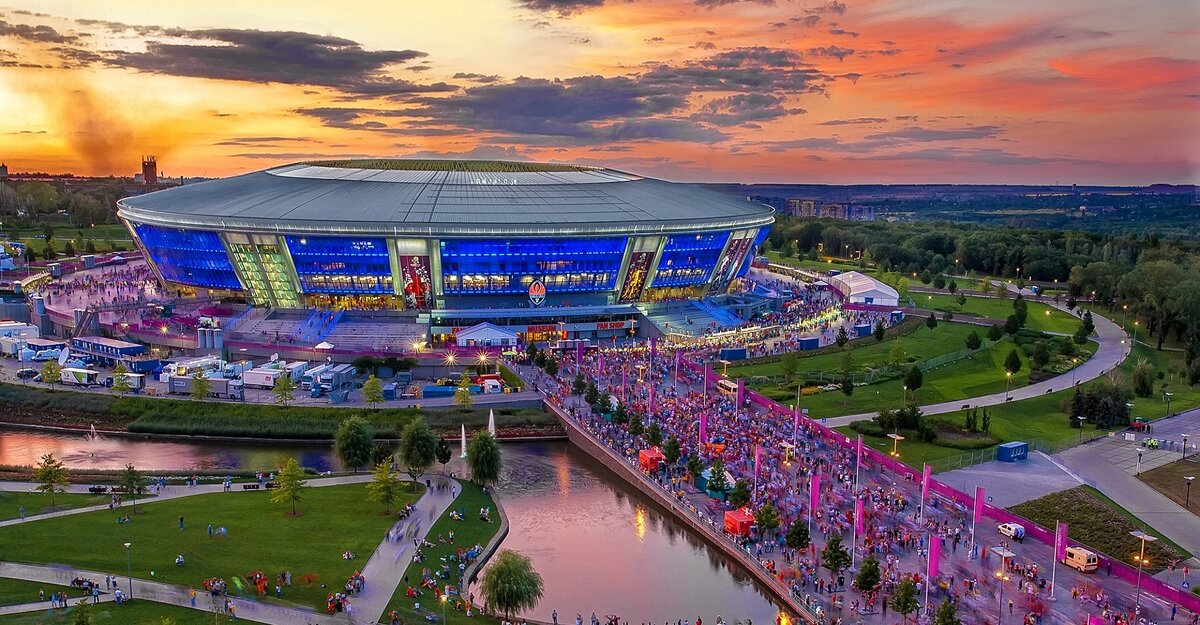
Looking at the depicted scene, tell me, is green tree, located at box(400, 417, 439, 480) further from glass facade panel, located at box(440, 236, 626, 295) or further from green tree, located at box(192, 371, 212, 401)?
glass facade panel, located at box(440, 236, 626, 295)

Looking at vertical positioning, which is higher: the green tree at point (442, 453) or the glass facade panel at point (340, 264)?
the glass facade panel at point (340, 264)

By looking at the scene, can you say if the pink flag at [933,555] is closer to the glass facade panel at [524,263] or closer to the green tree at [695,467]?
the green tree at [695,467]

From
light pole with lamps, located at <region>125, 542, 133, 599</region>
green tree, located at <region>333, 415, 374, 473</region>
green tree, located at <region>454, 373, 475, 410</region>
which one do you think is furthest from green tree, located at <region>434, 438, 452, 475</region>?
light pole with lamps, located at <region>125, 542, 133, 599</region>

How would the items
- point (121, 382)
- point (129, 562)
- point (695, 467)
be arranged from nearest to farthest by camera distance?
point (129, 562), point (695, 467), point (121, 382)

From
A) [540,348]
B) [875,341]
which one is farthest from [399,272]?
[875,341]

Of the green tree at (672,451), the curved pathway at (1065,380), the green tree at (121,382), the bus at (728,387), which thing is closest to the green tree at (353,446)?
the green tree at (672,451)

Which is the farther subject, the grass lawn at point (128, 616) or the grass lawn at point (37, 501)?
the grass lawn at point (37, 501)

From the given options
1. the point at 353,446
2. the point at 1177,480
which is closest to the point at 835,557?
the point at 1177,480

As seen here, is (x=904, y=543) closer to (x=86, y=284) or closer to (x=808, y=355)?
(x=808, y=355)

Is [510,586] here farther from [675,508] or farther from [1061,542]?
[1061,542]
